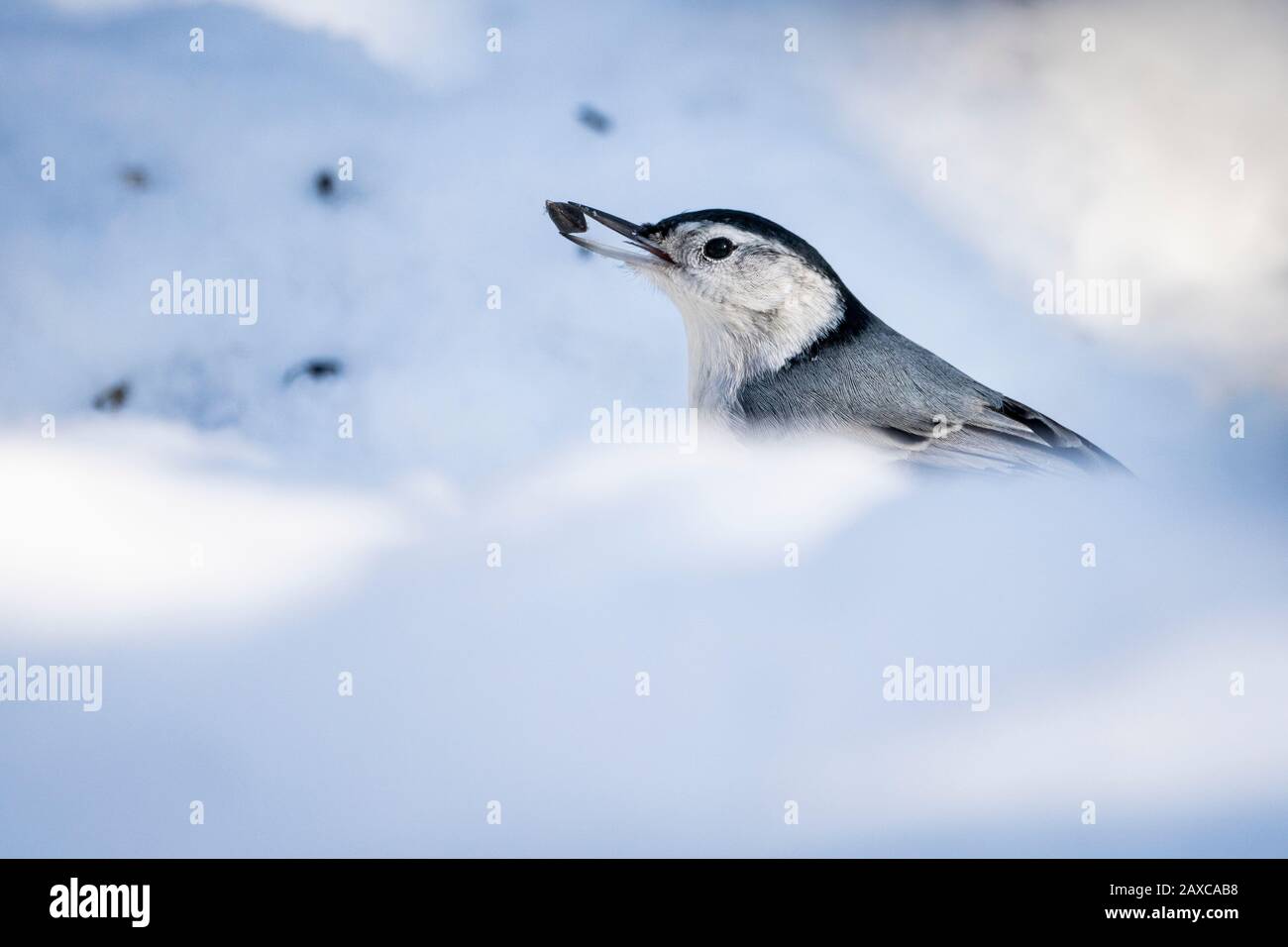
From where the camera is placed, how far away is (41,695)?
1.83 m

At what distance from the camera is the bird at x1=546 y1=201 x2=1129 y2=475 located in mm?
1742

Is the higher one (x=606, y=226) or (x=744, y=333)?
(x=606, y=226)

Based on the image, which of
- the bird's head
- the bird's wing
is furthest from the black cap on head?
the bird's wing

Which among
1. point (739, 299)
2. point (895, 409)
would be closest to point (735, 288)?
point (739, 299)

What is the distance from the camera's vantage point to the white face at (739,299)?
176 cm

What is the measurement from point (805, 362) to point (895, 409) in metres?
0.15

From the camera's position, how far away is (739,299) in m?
1.76

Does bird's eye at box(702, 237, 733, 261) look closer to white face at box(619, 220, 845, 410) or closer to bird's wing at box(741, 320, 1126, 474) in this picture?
white face at box(619, 220, 845, 410)

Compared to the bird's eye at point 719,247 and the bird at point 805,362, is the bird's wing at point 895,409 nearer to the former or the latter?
the bird at point 805,362

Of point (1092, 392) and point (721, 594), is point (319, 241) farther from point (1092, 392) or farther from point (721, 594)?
point (1092, 392)

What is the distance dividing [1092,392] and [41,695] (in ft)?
5.77

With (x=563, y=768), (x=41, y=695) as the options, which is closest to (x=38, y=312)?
(x=41, y=695)

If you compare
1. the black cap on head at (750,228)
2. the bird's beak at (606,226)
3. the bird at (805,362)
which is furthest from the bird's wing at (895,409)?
the bird's beak at (606,226)

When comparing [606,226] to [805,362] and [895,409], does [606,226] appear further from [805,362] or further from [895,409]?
[895,409]
